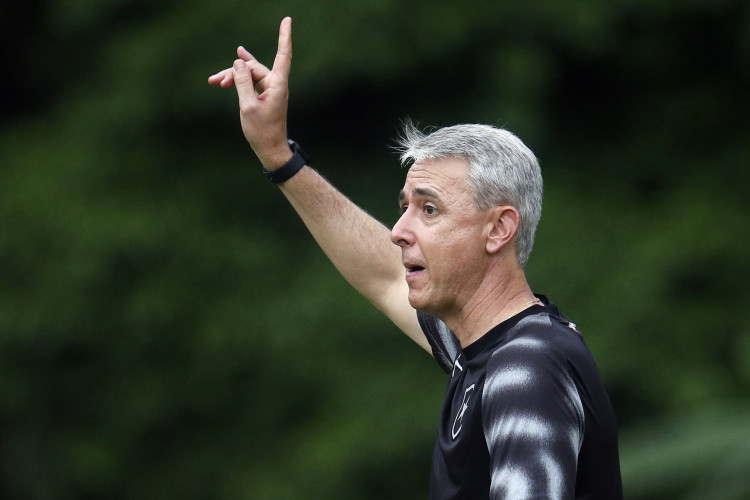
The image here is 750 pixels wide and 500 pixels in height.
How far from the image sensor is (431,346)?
293 cm

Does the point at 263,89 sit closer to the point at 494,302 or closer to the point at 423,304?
the point at 423,304

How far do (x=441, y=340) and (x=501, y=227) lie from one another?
575 mm

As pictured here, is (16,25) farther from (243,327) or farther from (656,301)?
(656,301)

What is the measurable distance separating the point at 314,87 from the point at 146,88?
108 centimetres

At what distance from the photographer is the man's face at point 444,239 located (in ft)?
7.81

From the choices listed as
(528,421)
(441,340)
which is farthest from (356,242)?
(528,421)

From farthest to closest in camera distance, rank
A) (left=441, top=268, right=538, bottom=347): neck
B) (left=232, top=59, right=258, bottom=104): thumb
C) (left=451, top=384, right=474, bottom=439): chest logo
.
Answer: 1. (left=232, top=59, right=258, bottom=104): thumb
2. (left=441, top=268, right=538, bottom=347): neck
3. (left=451, top=384, right=474, bottom=439): chest logo

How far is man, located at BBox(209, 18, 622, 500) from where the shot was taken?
6.46 ft

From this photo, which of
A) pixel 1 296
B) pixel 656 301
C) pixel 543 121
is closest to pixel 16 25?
pixel 1 296

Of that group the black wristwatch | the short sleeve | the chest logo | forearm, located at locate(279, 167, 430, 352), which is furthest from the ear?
the black wristwatch

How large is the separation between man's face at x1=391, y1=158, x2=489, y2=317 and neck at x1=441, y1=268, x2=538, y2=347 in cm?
2

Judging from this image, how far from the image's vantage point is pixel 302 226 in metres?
7.37

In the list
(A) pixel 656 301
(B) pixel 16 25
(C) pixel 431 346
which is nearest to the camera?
(C) pixel 431 346

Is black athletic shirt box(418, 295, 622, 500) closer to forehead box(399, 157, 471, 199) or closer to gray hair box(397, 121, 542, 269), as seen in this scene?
gray hair box(397, 121, 542, 269)
